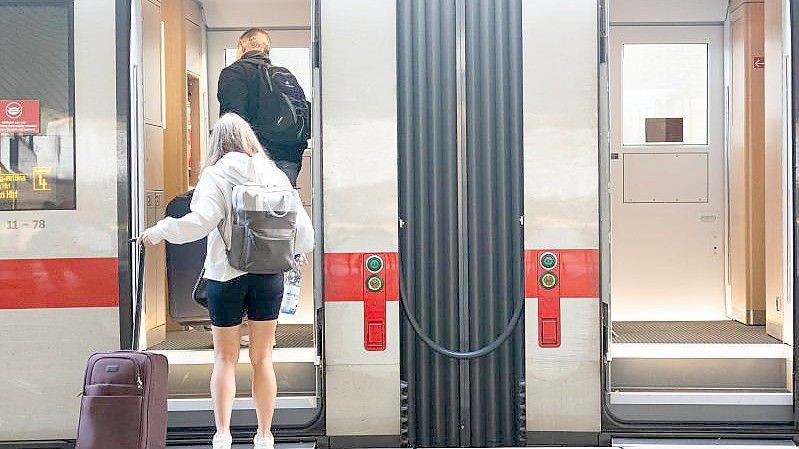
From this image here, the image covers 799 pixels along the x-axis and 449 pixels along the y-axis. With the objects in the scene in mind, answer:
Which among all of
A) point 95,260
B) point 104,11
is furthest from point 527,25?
point 95,260

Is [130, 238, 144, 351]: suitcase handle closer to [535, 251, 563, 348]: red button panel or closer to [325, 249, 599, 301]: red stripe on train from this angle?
[325, 249, 599, 301]: red stripe on train

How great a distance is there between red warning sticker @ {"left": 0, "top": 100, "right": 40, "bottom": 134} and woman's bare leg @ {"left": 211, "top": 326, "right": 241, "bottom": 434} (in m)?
1.29

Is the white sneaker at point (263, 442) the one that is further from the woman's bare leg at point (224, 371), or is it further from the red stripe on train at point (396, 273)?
the red stripe on train at point (396, 273)

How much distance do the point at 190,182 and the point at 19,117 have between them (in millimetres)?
2308

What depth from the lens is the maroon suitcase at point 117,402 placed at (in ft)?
13.6

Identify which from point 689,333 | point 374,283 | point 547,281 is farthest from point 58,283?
point 689,333

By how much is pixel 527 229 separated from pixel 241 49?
2.33 metres

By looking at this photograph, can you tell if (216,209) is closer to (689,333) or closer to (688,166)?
(689,333)

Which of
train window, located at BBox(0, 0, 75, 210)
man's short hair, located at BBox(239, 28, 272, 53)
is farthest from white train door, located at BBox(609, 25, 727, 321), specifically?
train window, located at BBox(0, 0, 75, 210)

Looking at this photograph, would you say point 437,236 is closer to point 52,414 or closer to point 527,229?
point 527,229

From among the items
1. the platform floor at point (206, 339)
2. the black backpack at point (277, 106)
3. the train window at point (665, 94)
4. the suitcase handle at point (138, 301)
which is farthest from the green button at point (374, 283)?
the train window at point (665, 94)

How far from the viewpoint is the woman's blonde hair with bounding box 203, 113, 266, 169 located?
4414 mm

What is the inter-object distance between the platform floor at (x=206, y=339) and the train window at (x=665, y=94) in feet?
8.27

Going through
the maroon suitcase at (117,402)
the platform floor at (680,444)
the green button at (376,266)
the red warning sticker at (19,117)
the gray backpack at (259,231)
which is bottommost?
the platform floor at (680,444)
